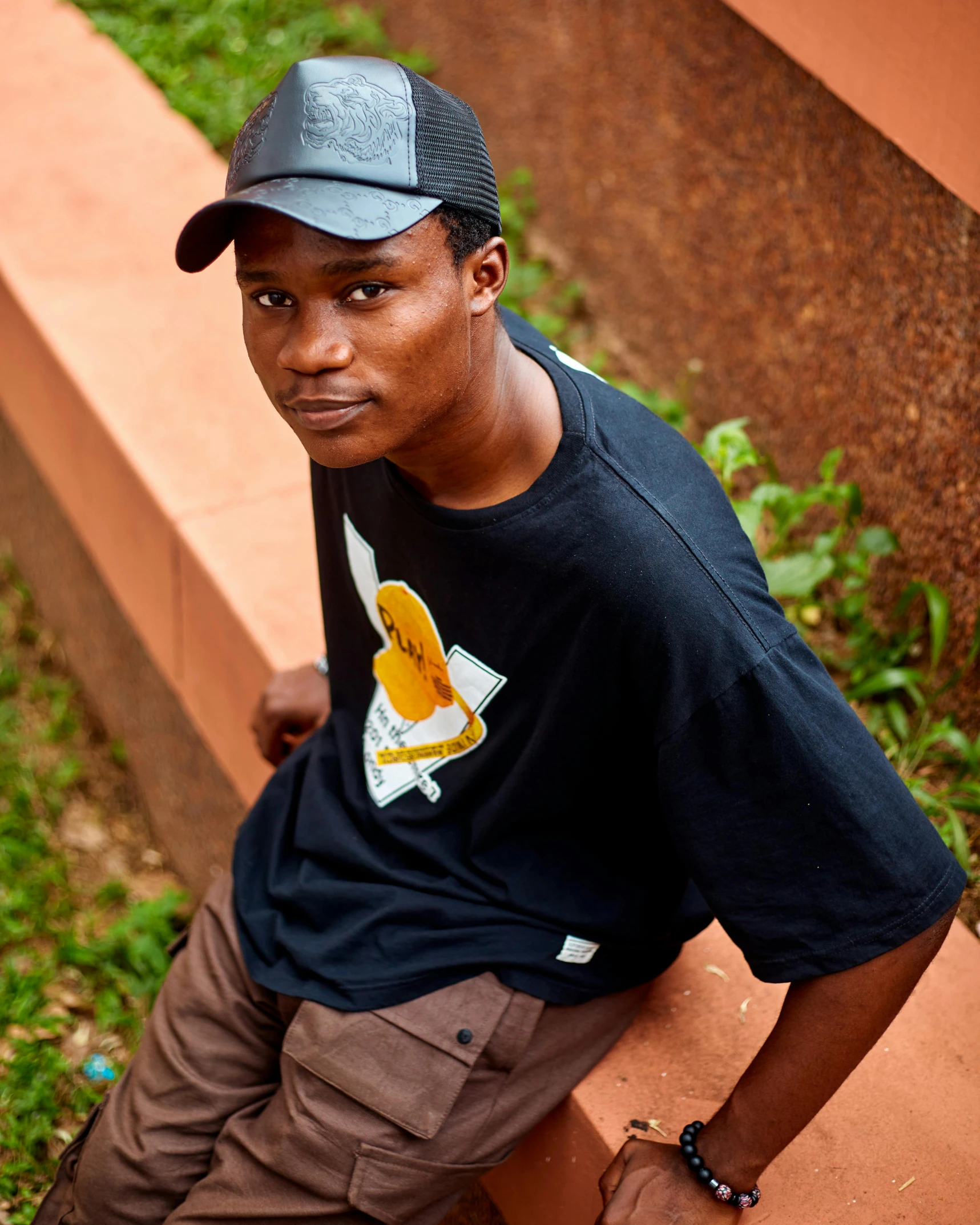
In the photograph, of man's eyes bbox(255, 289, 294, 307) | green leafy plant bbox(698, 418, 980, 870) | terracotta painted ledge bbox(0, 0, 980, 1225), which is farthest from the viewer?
green leafy plant bbox(698, 418, 980, 870)

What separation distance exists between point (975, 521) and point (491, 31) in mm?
2783

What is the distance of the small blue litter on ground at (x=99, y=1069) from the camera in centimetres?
284

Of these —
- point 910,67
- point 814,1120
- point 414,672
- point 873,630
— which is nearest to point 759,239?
point 910,67

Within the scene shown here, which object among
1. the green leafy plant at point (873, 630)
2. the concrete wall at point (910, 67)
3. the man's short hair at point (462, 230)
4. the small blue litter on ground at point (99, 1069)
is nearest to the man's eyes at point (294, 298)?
the man's short hair at point (462, 230)

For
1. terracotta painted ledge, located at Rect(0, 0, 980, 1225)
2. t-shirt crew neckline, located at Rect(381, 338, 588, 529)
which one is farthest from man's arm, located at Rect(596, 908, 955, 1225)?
t-shirt crew neckline, located at Rect(381, 338, 588, 529)

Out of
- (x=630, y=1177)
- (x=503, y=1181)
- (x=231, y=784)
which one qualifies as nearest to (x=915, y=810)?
(x=630, y=1177)

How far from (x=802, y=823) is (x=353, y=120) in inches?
38.9

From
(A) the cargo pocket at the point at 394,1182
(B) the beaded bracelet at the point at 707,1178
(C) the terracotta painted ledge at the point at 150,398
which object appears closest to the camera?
(B) the beaded bracelet at the point at 707,1178

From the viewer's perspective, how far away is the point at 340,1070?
1.82 meters

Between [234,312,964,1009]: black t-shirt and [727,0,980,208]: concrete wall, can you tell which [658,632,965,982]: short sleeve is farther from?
[727,0,980,208]: concrete wall

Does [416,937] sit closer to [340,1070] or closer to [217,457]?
[340,1070]

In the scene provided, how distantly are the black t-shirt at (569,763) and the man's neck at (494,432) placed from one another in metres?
→ 0.03

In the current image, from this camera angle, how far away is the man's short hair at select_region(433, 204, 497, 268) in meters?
1.52

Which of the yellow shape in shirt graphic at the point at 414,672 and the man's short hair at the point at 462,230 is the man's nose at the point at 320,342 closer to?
the man's short hair at the point at 462,230
